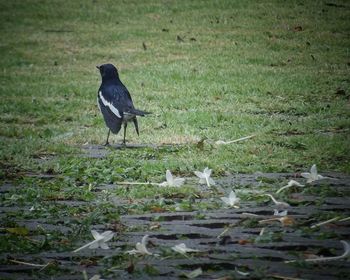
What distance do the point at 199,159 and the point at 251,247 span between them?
311 centimetres

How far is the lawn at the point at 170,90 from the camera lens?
6.79 meters

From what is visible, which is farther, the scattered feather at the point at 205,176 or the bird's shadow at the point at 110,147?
the bird's shadow at the point at 110,147

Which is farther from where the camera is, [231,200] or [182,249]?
[231,200]

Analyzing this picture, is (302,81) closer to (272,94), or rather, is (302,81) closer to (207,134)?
(272,94)

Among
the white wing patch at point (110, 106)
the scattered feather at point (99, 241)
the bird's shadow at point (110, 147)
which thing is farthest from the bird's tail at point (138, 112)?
the scattered feather at point (99, 241)

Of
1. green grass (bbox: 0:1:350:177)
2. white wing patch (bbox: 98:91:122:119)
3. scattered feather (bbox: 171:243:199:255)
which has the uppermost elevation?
scattered feather (bbox: 171:243:199:255)

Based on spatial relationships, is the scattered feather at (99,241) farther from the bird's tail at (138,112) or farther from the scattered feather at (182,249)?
the bird's tail at (138,112)

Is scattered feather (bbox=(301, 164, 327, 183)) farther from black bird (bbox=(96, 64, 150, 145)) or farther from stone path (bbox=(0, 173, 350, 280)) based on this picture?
black bird (bbox=(96, 64, 150, 145))

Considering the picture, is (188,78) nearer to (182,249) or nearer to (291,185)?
(291,185)

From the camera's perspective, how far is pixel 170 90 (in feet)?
40.8

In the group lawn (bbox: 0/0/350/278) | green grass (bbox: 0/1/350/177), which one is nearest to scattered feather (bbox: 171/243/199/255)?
lawn (bbox: 0/0/350/278)

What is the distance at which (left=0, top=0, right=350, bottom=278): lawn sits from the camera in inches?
267

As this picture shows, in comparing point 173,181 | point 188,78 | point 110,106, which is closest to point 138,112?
point 110,106

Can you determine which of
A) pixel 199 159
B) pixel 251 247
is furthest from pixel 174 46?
pixel 251 247
